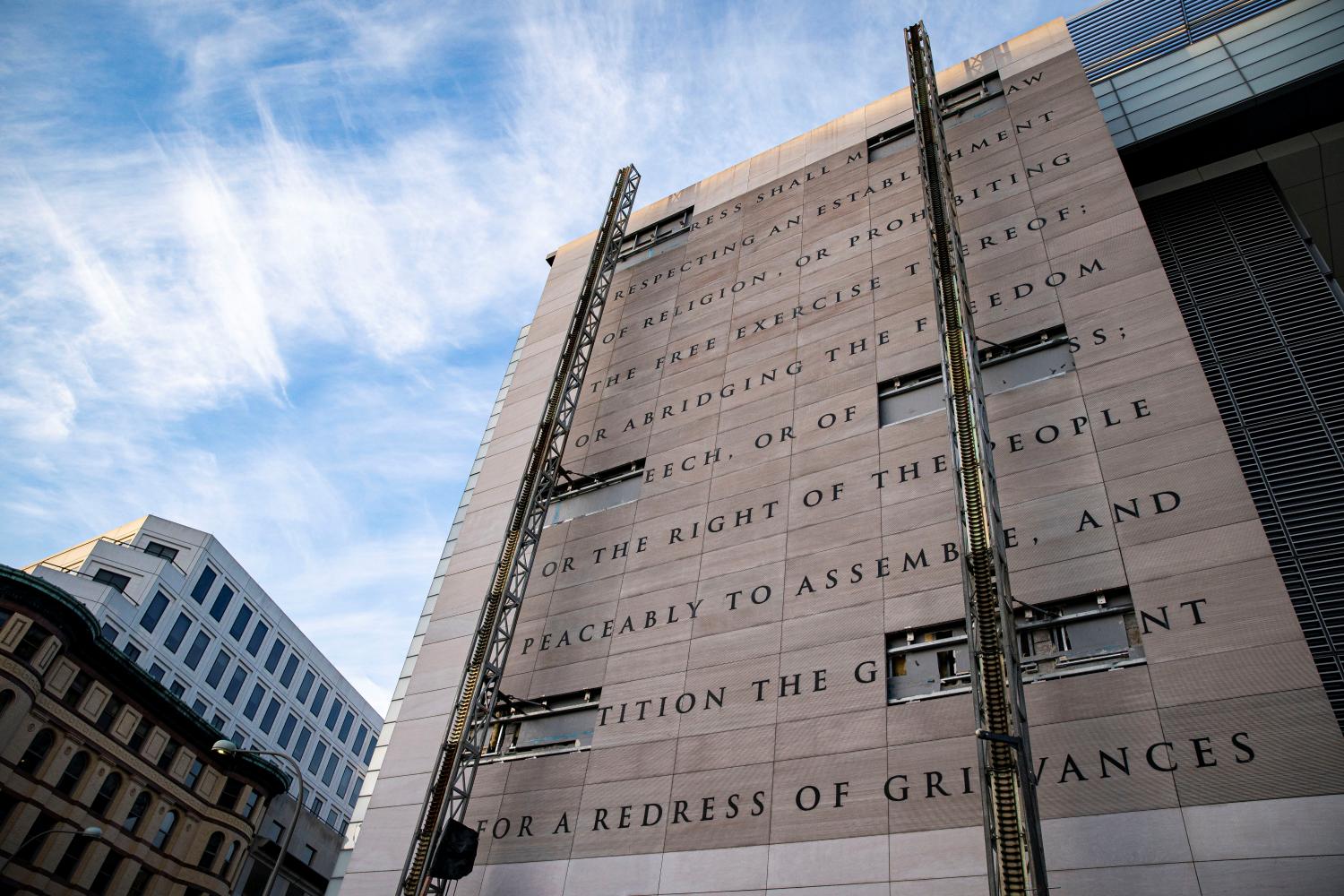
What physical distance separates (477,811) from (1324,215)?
3048 centimetres

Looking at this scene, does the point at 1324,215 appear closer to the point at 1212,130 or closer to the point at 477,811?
the point at 1212,130

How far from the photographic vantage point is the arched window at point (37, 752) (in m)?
47.1

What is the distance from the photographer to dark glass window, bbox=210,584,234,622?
265 feet

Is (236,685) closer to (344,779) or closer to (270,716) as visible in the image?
(270,716)

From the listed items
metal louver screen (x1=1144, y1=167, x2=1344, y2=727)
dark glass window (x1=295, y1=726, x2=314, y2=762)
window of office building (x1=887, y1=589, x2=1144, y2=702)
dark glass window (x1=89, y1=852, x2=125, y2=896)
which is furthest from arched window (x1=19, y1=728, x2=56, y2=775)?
metal louver screen (x1=1144, y1=167, x2=1344, y2=727)

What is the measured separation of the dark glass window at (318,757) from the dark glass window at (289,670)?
8185 mm

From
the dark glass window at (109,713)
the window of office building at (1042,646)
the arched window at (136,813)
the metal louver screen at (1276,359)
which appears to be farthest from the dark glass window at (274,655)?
the metal louver screen at (1276,359)

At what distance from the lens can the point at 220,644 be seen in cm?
8112

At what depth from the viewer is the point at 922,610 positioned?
826 inches

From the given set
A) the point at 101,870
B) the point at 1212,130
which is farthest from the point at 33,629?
the point at 1212,130

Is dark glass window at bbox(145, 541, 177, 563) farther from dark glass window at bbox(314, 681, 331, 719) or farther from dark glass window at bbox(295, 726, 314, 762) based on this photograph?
dark glass window at bbox(314, 681, 331, 719)

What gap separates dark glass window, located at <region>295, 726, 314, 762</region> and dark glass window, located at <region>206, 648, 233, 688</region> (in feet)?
43.1

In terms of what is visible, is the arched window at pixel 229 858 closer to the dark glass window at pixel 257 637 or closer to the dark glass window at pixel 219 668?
the dark glass window at pixel 219 668

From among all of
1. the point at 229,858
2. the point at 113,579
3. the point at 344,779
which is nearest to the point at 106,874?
the point at 229,858
